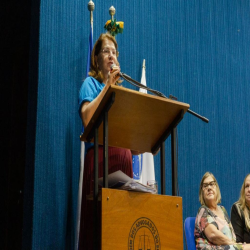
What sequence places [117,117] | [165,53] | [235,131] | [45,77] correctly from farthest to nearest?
[235,131], [165,53], [45,77], [117,117]

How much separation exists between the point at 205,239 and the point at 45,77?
6.03 feet

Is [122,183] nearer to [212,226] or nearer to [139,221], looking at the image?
[139,221]

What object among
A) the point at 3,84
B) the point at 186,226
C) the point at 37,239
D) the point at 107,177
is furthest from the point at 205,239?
the point at 3,84

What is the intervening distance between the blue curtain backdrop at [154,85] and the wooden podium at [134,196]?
1.19 m

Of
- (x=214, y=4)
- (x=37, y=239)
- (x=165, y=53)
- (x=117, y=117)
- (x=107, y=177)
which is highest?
(x=214, y=4)

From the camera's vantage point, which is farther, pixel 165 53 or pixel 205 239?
pixel 165 53

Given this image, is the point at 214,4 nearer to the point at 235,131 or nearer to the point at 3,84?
the point at 235,131

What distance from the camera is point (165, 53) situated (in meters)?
4.63

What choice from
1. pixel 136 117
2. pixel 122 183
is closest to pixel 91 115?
pixel 136 117

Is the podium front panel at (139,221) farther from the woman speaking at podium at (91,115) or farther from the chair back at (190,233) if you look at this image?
the chair back at (190,233)

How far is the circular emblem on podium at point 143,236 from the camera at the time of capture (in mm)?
1994

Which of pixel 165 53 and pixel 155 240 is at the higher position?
pixel 165 53

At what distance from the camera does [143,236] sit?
2.03m

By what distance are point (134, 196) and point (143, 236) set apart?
188 millimetres
